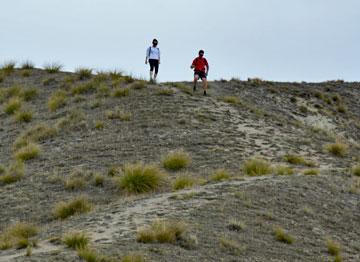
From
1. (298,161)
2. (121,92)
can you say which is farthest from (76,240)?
(121,92)

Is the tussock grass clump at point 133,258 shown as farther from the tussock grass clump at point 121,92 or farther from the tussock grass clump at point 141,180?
the tussock grass clump at point 121,92

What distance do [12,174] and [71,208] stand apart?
12.8ft

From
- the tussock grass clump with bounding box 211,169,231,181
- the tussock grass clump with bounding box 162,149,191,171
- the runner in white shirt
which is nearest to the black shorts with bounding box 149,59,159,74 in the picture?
the runner in white shirt

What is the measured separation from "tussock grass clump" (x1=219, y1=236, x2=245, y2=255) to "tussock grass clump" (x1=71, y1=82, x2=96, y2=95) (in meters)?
16.8

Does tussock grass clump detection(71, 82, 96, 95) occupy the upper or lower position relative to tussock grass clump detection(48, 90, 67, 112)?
upper

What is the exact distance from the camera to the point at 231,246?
1082cm

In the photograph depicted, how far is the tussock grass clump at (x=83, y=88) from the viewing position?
26828mm

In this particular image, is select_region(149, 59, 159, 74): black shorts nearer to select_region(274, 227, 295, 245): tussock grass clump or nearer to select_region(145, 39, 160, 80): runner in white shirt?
select_region(145, 39, 160, 80): runner in white shirt

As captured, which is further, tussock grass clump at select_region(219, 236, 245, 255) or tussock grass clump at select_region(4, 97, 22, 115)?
tussock grass clump at select_region(4, 97, 22, 115)

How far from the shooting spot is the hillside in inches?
438

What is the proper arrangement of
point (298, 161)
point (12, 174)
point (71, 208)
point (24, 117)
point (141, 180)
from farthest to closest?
point (24, 117), point (298, 161), point (12, 174), point (141, 180), point (71, 208)

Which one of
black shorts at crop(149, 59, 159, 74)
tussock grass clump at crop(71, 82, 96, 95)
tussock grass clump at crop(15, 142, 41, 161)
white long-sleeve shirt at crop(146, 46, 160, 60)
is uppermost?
white long-sleeve shirt at crop(146, 46, 160, 60)

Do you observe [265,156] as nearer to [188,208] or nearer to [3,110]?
[188,208]

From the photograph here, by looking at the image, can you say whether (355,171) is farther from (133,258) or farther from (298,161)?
(133,258)
